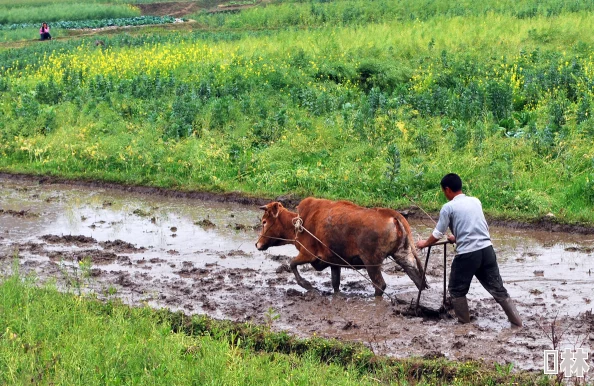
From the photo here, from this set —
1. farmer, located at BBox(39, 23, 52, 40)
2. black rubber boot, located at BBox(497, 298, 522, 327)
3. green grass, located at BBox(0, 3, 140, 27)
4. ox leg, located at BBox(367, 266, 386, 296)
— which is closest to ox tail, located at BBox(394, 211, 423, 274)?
ox leg, located at BBox(367, 266, 386, 296)

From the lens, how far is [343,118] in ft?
53.1

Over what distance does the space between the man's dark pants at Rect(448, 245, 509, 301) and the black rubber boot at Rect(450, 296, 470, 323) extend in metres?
0.05

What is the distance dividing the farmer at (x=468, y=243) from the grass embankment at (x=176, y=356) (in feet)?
4.55

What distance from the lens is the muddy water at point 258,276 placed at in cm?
791

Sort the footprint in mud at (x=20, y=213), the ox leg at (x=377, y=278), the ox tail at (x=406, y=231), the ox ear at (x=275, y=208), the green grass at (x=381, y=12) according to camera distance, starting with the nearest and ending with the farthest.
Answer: the ox tail at (x=406, y=231)
the ox leg at (x=377, y=278)
the ox ear at (x=275, y=208)
the footprint in mud at (x=20, y=213)
the green grass at (x=381, y=12)

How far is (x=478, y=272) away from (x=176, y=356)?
319 cm

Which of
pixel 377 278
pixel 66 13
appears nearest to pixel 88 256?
pixel 377 278

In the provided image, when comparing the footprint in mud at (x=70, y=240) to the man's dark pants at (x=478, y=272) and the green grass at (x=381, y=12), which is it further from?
the green grass at (x=381, y=12)

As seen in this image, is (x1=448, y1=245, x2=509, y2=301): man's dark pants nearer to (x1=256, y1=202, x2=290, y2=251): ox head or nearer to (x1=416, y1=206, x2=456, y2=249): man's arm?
(x1=416, y1=206, x2=456, y2=249): man's arm

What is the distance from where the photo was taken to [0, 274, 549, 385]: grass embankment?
6414mm

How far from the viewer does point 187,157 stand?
608 inches

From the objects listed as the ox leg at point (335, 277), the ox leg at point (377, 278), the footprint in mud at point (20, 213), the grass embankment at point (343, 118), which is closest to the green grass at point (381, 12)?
the grass embankment at point (343, 118)

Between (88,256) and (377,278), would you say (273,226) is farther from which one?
(88,256)

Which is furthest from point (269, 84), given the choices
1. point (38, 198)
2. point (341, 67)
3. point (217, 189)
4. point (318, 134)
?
point (38, 198)
